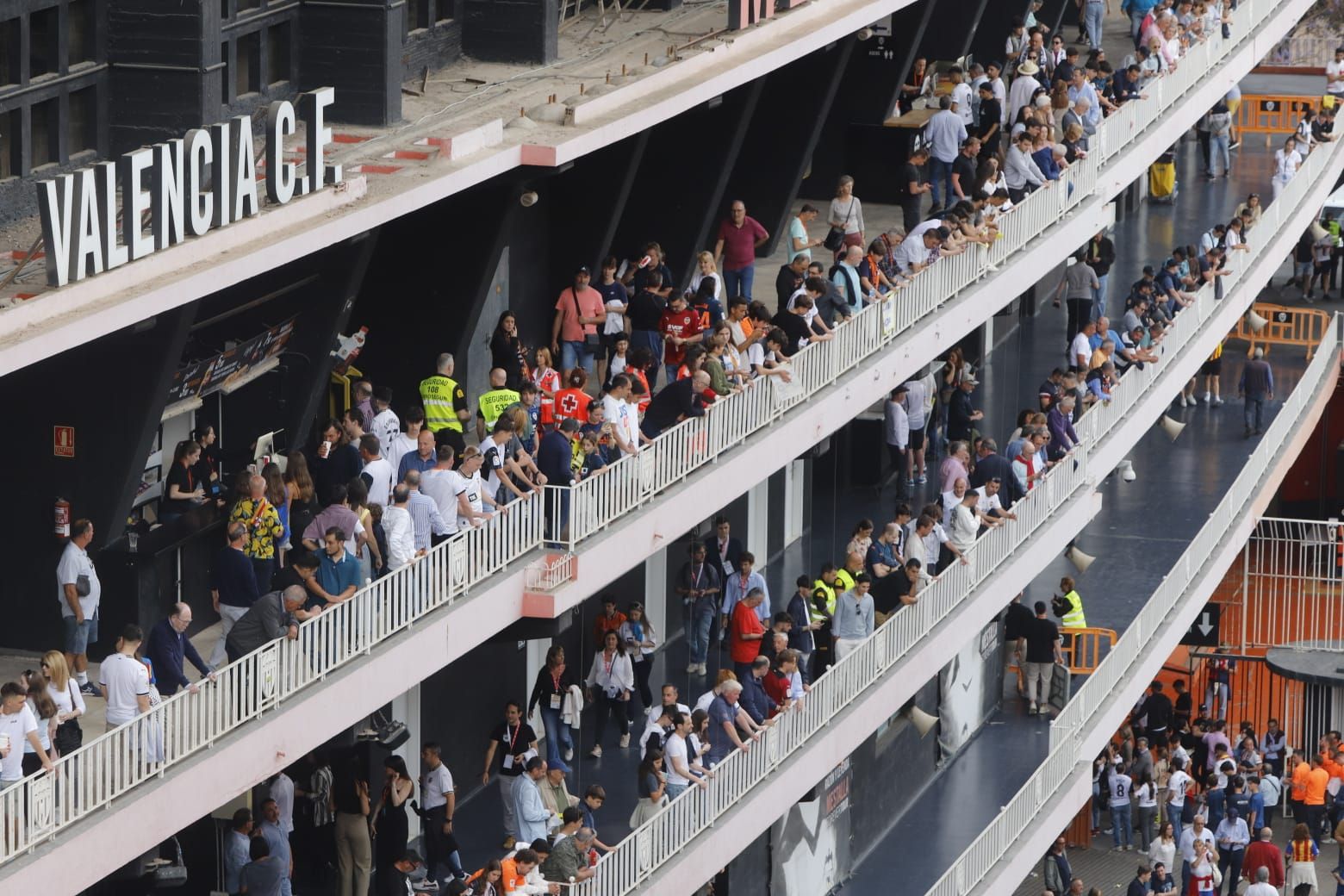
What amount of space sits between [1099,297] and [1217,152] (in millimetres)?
11054

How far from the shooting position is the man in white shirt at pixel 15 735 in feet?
54.9

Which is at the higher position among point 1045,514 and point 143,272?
point 143,272

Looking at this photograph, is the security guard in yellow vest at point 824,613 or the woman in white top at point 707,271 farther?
the security guard in yellow vest at point 824,613

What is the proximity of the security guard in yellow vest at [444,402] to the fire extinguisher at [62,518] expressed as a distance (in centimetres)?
405

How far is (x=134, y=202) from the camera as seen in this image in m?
18.3

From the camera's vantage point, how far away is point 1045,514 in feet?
110

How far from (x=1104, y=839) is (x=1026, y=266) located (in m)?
8.89

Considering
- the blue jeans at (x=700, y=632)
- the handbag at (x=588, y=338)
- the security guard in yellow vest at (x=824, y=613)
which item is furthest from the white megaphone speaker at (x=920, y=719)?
the handbag at (x=588, y=338)

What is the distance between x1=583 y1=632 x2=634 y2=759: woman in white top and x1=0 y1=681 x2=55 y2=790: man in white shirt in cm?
941

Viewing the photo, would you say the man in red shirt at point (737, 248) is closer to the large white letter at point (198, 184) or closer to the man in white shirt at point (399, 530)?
the man in white shirt at point (399, 530)

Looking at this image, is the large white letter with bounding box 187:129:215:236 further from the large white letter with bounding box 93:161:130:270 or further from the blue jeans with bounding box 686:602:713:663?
the blue jeans with bounding box 686:602:713:663

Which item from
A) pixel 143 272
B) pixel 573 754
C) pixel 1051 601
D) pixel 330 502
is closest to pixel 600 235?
pixel 573 754

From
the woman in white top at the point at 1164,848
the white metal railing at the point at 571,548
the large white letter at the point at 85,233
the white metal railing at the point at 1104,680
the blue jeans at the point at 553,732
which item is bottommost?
the woman in white top at the point at 1164,848

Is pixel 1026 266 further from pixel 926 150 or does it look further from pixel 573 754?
pixel 573 754
